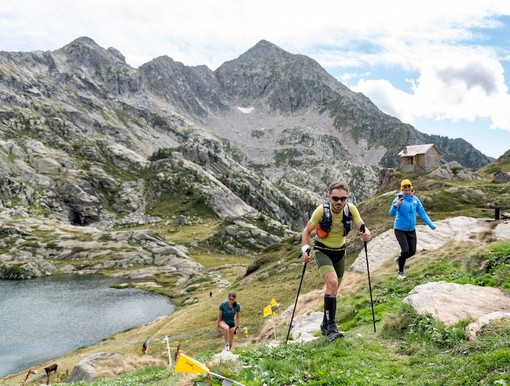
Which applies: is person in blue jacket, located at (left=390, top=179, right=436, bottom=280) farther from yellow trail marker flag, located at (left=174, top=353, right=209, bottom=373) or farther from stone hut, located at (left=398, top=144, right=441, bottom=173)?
stone hut, located at (left=398, top=144, right=441, bottom=173)

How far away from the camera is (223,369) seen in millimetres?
10219

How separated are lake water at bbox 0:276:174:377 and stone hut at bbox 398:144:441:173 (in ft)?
215

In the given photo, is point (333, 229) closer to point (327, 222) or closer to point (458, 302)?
point (327, 222)

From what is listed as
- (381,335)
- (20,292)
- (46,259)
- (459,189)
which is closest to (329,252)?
(381,335)

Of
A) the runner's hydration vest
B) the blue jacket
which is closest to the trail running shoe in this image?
the runner's hydration vest

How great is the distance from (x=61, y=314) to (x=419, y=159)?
294ft

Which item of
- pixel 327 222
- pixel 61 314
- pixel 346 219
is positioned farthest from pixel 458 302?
pixel 61 314

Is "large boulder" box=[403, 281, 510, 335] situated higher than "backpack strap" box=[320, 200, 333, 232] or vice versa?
"backpack strap" box=[320, 200, 333, 232]

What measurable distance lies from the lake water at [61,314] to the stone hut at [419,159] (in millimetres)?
65539

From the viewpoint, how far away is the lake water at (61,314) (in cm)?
6378

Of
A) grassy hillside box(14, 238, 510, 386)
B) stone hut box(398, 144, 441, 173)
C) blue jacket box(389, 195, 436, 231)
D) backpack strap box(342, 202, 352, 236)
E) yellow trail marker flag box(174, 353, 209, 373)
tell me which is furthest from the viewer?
stone hut box(398, 144, 441, 173)

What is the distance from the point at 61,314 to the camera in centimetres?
8656

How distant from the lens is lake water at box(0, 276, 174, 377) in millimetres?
63778

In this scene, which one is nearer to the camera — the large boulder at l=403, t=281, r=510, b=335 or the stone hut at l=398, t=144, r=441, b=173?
the large boulder at l=403, t=281, r=510, b=335
